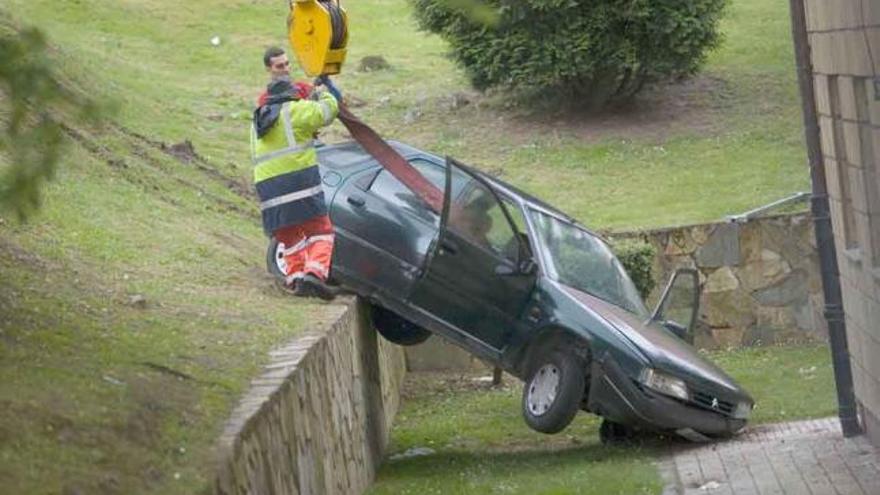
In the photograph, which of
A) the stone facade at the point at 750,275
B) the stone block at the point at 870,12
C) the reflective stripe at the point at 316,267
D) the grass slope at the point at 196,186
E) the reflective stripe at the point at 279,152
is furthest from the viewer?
the stone facade at the point at 750,275

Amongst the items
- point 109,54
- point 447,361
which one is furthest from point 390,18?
point 447,361

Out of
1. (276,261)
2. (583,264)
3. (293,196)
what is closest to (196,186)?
(276,261)

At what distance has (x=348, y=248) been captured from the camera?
14734 mm

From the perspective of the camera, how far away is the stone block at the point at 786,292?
69.6ft

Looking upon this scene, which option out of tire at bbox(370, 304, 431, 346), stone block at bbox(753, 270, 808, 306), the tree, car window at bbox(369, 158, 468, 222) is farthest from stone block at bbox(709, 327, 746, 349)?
the tree

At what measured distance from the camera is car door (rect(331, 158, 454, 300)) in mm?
14492

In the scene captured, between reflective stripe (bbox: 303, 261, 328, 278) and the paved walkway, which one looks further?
reflective stripe (bbox: 303, 261, 328, 278)

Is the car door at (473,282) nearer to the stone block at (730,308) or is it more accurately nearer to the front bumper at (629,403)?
the front bumper at (629,403)

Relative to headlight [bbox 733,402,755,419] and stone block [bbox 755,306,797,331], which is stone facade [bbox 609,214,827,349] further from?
headlight [bbox 733,402,755,419]

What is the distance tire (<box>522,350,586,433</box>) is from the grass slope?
1.96m

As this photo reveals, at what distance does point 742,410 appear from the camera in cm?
1491

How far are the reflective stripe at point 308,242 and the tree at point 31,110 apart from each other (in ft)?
25.6

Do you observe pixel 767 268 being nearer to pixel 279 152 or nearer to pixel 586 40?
pixel 586 40

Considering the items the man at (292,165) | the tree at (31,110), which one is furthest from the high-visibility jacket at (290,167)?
Answer: the tree at (31,110)
